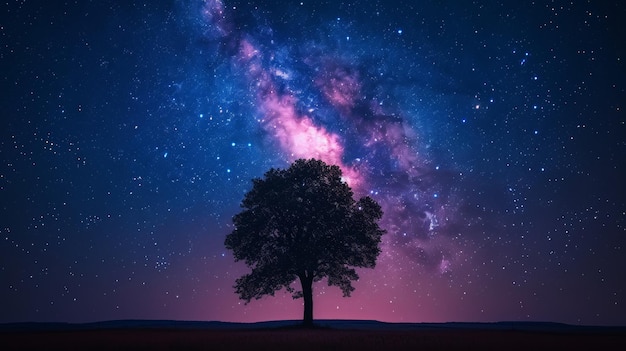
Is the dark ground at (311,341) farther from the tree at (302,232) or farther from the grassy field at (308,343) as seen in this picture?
the tree at (302,232)

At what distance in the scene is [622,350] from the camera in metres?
17.6

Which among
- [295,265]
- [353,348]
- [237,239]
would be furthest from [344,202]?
[353,348]

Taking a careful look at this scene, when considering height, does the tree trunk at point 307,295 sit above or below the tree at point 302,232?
below

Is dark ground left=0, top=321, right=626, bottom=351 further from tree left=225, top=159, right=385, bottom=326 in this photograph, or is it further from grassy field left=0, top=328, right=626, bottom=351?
tree left=225, top=159, right=385, bottom=326

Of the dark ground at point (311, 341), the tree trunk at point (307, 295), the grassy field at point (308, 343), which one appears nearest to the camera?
the grassy field at point (308, 343)

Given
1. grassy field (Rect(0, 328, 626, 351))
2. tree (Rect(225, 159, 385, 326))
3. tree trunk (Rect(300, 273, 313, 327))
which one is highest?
tree (Rect(225, 159, 385, 326))

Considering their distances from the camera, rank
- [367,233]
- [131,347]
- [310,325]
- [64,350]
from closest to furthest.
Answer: [64,350]
[131,347]
[310,325]
[367,233]

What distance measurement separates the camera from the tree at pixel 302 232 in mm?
37781

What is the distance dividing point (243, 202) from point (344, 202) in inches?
341

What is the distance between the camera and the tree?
124 ft

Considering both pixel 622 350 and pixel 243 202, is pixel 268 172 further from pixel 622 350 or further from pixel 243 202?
pixel 622 350

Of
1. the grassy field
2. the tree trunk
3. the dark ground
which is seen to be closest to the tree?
the tree trunk

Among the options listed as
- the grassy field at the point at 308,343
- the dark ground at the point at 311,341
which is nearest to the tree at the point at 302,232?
the dark ground at the point at 311,341

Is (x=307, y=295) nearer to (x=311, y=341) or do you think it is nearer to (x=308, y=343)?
(x=311, y=341)
